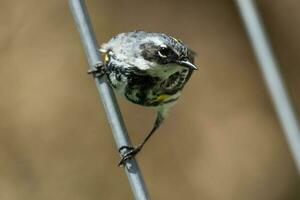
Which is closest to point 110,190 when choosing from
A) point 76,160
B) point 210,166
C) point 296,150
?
point 76,160

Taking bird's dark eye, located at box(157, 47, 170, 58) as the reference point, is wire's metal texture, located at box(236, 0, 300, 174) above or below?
below

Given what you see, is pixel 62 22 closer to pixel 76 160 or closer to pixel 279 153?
pixel 76 160

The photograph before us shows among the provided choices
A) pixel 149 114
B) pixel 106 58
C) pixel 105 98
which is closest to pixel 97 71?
pixel 106 58

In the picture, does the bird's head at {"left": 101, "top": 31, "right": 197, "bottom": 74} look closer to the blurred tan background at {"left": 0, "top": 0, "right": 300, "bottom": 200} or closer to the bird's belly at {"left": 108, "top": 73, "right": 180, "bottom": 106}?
the bird's belly at {"left": 108, "top": 73, "right": 180, "bottom": 106}

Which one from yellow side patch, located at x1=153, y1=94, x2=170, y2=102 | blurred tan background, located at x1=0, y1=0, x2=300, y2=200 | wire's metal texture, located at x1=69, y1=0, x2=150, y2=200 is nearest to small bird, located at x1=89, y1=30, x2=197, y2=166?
yellow side patch, located at x1=153, y1=94, x2=170, y2=102

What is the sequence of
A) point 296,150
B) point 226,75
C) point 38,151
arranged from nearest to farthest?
point 296,150
point 38,151
point 226,75

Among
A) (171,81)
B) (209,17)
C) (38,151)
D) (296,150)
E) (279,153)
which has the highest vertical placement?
(209,17)

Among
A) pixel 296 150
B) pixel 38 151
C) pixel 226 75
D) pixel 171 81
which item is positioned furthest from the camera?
pixel 226 75
